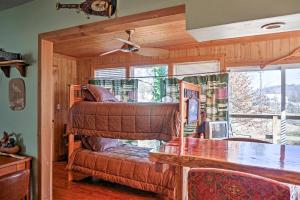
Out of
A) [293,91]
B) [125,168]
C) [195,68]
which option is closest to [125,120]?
[125,168]

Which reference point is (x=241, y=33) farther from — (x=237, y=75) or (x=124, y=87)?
(x=124, y=87)

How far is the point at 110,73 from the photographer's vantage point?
556 cm

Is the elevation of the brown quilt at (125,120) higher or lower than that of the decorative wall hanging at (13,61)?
lower

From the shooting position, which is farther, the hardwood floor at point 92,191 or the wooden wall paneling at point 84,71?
the wooden wall paneling at point 84,71

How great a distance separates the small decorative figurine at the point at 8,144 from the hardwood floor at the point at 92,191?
120 centimetres

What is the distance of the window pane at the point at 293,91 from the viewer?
3.75 m

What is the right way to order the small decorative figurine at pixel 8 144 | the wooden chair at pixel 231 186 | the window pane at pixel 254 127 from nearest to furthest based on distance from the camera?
1. the wooden chair at pixel 231 186
2. the small decorative figurine at pixel 8 144
3. the window pane at pixel 254 127

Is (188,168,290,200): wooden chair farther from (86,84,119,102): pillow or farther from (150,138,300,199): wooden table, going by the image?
(86,84,119,102): pillow

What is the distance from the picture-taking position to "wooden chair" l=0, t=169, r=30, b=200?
1.86 meters

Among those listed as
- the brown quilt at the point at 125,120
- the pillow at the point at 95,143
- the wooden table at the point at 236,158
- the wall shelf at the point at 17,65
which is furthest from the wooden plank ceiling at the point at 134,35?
the pillow at the point at 95,143

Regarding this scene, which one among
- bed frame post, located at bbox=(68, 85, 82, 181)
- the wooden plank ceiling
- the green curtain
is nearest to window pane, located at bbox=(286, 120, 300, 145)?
the green curtain

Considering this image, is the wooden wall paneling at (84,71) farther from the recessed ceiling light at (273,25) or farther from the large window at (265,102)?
the recessed ceiling light at (273,25)

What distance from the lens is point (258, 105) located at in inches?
160

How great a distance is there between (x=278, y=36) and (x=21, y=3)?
3.49 metres
